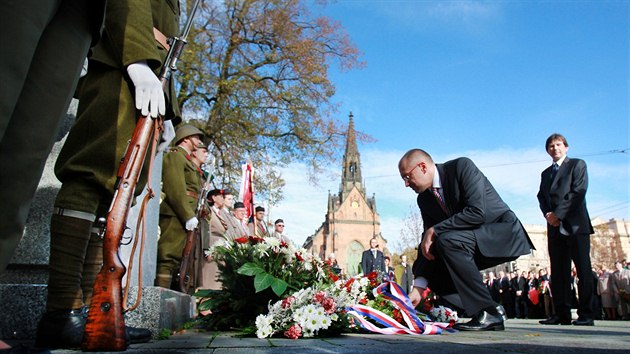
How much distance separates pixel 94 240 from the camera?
106 inches

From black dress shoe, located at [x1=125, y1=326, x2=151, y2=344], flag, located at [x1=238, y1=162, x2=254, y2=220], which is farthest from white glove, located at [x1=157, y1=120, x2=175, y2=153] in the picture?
flag, located at [x1=238, y1=162, x2=254, y2=220]

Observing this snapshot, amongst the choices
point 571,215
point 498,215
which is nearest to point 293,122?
point 571,215

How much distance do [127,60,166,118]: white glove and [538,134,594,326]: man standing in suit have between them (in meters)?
5.31

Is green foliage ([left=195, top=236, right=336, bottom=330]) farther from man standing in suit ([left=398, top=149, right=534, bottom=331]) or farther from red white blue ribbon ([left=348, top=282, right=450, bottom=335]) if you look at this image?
man standing in suit ([left=398, top=149, right=534, bottom=331])

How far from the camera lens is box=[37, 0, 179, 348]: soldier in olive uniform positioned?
229cm

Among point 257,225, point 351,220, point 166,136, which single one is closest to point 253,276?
point 166,136

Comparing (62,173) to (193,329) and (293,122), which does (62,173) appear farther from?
(293,122)

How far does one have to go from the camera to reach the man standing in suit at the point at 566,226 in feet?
19.3

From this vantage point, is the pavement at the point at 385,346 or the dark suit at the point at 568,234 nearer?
the pavement at the point at 385,346

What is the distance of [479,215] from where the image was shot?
404 centimetres

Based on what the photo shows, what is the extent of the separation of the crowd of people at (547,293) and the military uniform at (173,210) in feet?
28.3

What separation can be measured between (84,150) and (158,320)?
1.23m

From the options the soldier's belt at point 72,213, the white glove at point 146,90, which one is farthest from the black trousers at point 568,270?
the soldier's belt at point 72,213

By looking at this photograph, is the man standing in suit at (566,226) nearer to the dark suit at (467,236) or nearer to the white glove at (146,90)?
the dark suit at (467,236)
